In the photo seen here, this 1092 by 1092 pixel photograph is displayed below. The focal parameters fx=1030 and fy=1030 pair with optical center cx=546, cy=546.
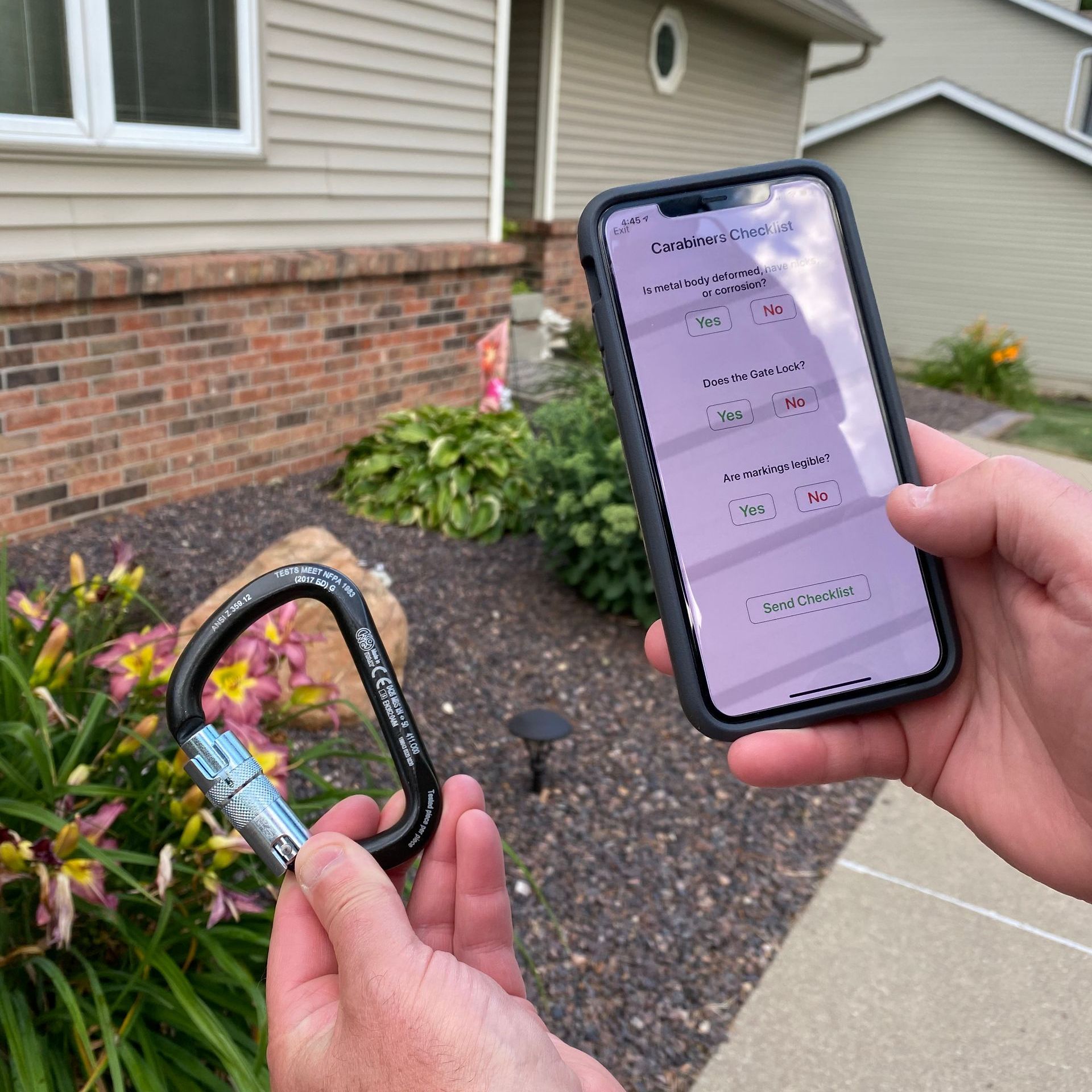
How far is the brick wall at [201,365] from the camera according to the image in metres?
4.21

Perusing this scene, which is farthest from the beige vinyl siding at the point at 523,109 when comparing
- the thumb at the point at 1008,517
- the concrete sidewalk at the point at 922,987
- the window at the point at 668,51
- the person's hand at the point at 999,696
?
the thumb at the point at 1008,517

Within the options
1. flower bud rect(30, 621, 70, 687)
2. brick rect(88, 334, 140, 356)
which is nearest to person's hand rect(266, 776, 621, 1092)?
flower bud rect(30, 621, 70, 687)

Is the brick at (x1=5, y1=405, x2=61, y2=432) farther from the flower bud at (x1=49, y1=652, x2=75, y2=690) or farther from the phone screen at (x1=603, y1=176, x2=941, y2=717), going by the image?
the phone screen at (x1=603, y1=176, x2=941, y2=717)

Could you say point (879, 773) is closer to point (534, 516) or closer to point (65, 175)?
point (534, 516)

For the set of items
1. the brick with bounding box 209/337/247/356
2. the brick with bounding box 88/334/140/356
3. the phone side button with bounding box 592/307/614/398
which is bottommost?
the brick with bounding box 209/337/247/356

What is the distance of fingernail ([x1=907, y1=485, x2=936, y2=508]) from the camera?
3.97 feet

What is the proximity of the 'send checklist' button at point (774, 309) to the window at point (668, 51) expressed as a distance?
9.40 meters

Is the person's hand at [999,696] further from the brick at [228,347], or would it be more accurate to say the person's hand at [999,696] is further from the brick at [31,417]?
the brick at [228,347]

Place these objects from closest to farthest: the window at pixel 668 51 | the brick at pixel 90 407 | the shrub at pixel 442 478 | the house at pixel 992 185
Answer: the house at pixel 992 185 → the brick at pixel 90 407 → the shrub at pixel 442 478 → the window at pixel 668 51

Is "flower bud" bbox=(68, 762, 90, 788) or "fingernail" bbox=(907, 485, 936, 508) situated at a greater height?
"fingernail" bbox=(907, 485, 936, 508)

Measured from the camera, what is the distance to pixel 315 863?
965mm

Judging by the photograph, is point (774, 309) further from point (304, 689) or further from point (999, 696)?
point (304, 689)

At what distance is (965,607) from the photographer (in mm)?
1384

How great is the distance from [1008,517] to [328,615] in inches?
96.7
